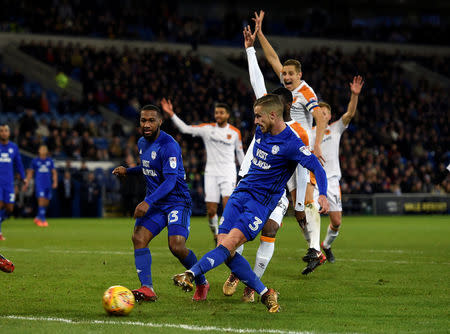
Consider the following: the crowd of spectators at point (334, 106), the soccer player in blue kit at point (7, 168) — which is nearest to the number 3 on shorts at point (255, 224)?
the soccer player in blue kit at point (7, 168)

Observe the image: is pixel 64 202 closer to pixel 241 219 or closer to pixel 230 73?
pixel 230 73

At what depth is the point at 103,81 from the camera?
3244cm

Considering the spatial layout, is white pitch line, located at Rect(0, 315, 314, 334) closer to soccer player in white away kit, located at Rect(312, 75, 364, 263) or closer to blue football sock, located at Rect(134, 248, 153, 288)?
blue football sock, located at Rect(134, 248, 153, 288)

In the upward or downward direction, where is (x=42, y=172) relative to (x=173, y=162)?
downward

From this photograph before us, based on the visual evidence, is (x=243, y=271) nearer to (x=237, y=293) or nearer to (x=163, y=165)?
(x=237, y=293)

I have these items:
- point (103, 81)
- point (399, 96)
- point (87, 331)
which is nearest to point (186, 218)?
point (87, 331)

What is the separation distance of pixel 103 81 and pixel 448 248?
21.6 m

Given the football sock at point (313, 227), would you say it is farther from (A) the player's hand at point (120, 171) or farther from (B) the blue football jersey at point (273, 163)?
(A) the player's hand at point (120, 171)

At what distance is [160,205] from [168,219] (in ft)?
0.60

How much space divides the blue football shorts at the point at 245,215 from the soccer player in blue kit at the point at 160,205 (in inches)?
28.8

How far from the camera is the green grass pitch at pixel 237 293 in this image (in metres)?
5.92

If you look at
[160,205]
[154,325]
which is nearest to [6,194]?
[160,205]

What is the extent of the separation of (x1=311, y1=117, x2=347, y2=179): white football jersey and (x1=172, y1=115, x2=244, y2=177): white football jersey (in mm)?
1877

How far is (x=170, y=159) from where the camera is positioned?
289 inches
